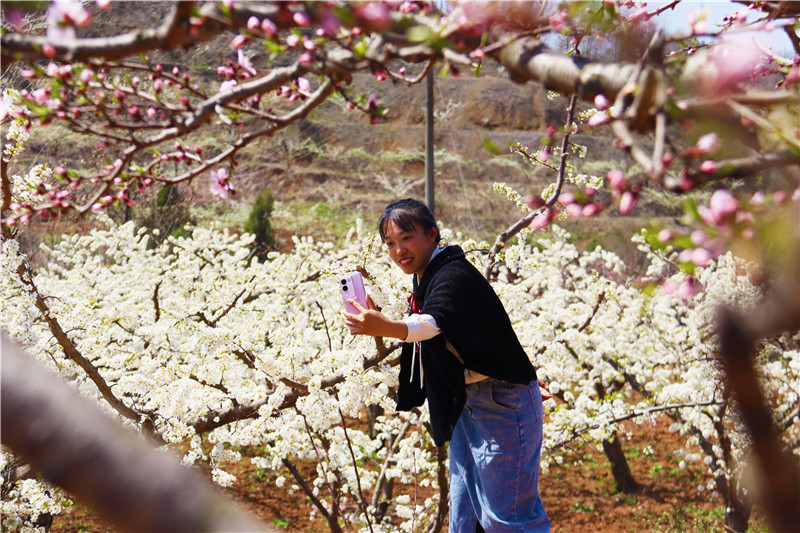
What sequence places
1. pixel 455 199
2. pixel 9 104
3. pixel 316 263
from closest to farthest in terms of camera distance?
1. pixel 9 104
2. pixel 316 263
3. pixel 455 199

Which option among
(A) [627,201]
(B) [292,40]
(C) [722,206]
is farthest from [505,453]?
(B) [292,40]

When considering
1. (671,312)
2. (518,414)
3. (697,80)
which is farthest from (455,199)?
(697,80)

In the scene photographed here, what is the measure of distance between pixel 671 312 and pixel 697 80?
19.6ft

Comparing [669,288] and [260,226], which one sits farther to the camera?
[260,226]

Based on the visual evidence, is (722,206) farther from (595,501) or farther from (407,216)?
(595,501)

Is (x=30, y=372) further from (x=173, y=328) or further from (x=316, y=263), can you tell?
(x=316, y=263)

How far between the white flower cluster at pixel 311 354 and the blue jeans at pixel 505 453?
81cm

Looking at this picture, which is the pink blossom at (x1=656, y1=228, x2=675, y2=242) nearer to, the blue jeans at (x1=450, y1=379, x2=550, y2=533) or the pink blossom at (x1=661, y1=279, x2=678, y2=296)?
the pink blossom at (x1=661, y1=279, x2=678, y2=296)

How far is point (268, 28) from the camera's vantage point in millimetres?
1316

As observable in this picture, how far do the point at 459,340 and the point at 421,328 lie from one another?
7.2 inches

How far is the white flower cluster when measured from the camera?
3.45m

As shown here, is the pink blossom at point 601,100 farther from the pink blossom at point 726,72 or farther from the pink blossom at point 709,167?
the pink blossom at point 709,167

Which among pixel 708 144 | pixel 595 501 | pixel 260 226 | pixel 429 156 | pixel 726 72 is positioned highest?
pixel 260 226

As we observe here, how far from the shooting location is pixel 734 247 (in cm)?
105
